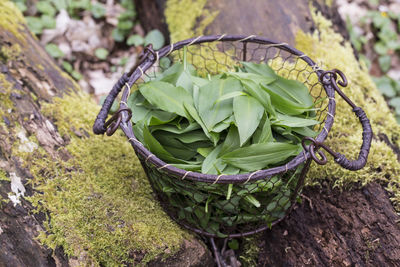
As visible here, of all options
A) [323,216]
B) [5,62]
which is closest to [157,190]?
[323,216]

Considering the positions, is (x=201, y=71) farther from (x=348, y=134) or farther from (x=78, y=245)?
(x=78, y=245)

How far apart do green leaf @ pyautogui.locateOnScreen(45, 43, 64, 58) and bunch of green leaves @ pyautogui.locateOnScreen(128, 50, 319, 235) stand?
1.09 meters

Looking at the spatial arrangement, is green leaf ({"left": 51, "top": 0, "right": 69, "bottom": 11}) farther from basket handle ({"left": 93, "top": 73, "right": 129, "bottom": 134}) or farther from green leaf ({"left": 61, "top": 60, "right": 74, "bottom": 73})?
basket handle ({"left": 93, "top": 73, "right": 129, "bottom": 134})

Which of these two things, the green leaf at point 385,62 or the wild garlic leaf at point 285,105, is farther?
the green leaf at point 385,62

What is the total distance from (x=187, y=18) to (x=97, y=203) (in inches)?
47.1

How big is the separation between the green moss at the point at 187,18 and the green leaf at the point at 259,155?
3.40 feet

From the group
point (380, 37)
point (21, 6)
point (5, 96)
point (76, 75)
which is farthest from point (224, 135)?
point (380, 37)

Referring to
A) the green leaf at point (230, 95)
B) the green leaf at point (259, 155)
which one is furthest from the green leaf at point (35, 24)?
the green leaf at point (259, 155)

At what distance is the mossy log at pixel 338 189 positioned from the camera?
48.9 inches

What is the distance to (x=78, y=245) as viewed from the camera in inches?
47.6

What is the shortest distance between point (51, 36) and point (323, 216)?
1.96 metres

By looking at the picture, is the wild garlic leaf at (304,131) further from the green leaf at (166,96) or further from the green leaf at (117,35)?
the green leaf at (117,35)

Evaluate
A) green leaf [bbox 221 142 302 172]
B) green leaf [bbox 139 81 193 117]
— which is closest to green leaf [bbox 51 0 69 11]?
green leaf [bbox 139 81 193 117]

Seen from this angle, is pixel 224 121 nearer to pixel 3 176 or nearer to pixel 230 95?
pixel 230 95
